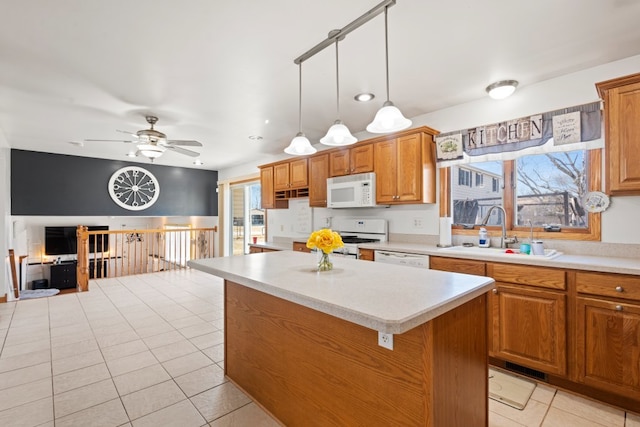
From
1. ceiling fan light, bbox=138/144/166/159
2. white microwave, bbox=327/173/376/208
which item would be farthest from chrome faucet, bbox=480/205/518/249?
ceiling fan light, bbox=138/144/166/159

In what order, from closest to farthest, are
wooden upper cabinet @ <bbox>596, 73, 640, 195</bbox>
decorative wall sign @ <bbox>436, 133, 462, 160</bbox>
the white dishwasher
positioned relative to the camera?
wooden upper cabinet @ <bbox>596, 73, 640, 195</bbox> < the white dishwasher < decorative wall sign @ <bbox>436, 133, 462, 160</bbox>

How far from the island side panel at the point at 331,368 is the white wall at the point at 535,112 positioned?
1680 millimetres

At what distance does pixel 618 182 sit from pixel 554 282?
796mm

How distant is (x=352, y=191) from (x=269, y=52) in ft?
6.41

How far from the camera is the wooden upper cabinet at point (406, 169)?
322cm

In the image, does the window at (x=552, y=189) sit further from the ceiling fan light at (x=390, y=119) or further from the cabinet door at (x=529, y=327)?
→ the ceiling fan light at (x=390, y=119)

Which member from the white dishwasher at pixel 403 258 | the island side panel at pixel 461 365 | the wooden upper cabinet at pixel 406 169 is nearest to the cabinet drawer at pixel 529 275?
the white dishwasher at pixel 403 258

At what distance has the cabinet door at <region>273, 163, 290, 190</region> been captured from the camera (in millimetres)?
4914

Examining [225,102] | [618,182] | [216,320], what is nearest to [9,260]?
[216,320]

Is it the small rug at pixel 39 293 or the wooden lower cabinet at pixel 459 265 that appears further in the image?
the small rug at pixel 39 293

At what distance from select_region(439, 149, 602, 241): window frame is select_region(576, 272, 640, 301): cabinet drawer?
652 mm

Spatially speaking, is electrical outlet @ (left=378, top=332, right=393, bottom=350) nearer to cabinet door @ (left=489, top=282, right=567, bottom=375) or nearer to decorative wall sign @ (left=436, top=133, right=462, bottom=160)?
cabinet door @ (left=489, top=282, right=567, bottom=375)

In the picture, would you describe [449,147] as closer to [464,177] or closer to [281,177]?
[464,177]

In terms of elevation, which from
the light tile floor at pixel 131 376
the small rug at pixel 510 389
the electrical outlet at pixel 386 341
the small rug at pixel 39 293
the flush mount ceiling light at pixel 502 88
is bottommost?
the small rug at pixel 39 293
